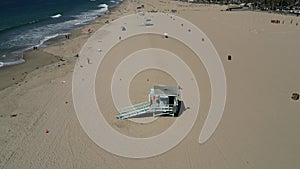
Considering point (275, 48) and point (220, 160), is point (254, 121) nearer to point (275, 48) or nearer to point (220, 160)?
point (220, 160)

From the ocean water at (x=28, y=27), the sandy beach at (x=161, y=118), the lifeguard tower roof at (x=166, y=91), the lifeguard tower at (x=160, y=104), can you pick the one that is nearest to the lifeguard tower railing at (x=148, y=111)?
the lifeguard tower at (x=160, y=104)

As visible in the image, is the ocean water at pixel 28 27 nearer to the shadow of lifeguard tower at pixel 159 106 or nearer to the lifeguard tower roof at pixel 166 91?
the shadow of lifeguard tower at pixel 159 106

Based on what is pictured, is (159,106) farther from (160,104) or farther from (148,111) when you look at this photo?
(148,111)

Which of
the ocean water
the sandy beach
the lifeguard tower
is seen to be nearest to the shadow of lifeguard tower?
the lifeguard tower

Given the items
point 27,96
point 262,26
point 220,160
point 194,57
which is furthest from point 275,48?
point 27,96

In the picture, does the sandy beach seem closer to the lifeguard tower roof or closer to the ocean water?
the lifeguard tower roof

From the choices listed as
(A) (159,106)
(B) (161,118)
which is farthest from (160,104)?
(B) (161,118)
